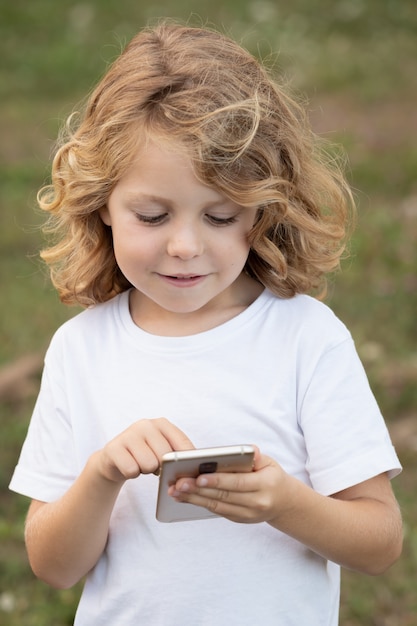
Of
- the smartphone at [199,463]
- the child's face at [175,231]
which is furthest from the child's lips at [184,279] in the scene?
the smartphone at [199,463]

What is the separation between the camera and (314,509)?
176cm

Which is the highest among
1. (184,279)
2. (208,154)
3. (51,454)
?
(208,154)

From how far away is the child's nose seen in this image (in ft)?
5.75

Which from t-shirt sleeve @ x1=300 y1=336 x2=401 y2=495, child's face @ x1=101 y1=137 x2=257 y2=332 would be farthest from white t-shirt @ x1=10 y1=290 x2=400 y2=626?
child's face @ x1=101 y1=137 x2=257 y2=332

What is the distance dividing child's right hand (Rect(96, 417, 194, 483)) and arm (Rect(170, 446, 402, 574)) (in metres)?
0.07

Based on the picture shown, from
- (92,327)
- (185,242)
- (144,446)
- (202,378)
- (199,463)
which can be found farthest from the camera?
(92,327)

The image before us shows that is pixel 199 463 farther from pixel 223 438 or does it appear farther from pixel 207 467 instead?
pixel 223 438

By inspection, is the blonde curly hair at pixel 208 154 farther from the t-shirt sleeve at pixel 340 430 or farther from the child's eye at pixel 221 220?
the t-shirt sleeve at pixel 340 430

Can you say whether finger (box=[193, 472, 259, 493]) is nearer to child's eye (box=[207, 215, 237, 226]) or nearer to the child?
the child

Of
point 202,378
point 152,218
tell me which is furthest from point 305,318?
point 152,218

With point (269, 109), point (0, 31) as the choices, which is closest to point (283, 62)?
point (0, 31)

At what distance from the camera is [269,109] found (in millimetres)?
1897

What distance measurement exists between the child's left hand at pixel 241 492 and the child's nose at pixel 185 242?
0.36 meters

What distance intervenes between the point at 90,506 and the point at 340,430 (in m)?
0.45
